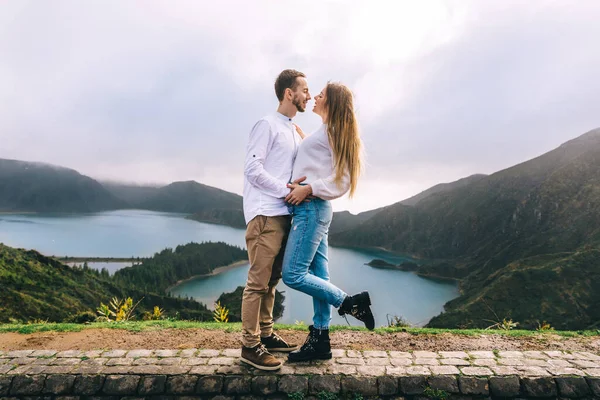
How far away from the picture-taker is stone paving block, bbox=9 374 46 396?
3.94 m

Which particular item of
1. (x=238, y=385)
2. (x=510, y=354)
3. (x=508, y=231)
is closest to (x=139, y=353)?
(x=238, y=385)

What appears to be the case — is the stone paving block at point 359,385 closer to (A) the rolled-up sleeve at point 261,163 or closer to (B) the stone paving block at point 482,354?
(B) the stone paving block at point 482,354

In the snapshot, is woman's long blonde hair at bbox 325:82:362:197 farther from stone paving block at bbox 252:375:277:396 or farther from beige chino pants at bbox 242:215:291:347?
stone paving block at bbox 252:375:277:396

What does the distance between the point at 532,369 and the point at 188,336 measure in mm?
4287

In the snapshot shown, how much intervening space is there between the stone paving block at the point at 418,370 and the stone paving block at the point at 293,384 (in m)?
1.08

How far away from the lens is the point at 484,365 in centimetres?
416

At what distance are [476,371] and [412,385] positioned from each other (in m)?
0.76

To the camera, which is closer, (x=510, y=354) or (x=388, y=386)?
(x=388, y=386)

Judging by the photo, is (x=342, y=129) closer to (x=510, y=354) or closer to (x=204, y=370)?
(x=204, y=370)

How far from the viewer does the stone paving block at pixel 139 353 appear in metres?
4.43

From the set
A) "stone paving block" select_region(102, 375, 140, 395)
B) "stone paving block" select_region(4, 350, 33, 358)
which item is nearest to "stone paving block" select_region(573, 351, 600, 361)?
"stone paving block" select_region(102, 375, 140, 395)

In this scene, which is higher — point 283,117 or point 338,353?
point 283,117

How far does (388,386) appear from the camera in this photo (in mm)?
3785

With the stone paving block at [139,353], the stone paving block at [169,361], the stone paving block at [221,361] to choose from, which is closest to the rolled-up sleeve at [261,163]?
the stone paving block at [221,361]
